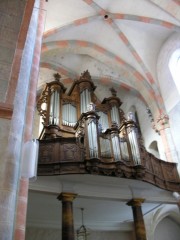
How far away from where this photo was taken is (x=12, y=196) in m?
3.05

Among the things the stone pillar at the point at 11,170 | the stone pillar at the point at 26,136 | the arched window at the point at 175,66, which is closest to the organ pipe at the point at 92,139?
the stone pillar at the point at 26,136

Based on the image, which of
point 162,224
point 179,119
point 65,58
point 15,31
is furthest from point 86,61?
point 15,31

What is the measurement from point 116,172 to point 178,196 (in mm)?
3062

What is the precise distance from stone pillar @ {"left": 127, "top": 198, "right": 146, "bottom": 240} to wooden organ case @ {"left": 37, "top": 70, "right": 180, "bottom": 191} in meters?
0.94

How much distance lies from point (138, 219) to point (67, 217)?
8.49 ft

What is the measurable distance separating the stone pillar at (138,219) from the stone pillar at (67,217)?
88.0 inches

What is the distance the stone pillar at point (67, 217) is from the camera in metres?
7.42

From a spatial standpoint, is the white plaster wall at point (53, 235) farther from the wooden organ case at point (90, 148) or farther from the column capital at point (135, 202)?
the wooden organ case at point (90, 148)

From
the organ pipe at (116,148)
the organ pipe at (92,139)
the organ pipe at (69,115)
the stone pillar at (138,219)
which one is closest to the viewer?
the organ pipe at (92,139)

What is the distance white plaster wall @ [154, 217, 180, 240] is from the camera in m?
13.2

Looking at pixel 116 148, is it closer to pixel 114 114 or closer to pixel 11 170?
pixel 114 114

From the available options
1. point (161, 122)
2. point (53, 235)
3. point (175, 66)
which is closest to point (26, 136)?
point (53, 235)

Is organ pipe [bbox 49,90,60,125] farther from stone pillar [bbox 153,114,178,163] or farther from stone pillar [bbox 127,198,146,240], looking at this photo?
stone pillar [bbox 153,114,178,163]

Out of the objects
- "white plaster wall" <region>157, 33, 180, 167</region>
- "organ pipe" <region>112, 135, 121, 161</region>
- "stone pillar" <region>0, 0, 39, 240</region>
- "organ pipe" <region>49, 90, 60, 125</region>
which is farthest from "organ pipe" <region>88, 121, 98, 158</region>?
"white plaster wall" <region>157, 33, 180, 167</region>
